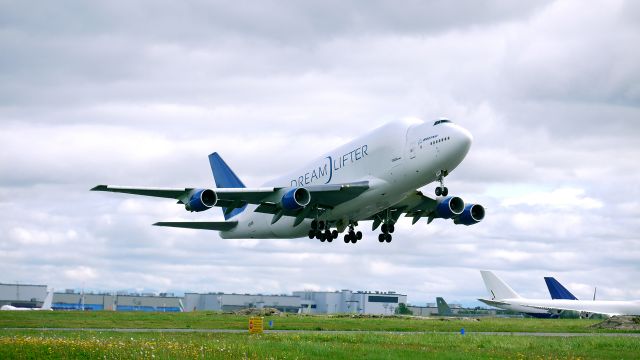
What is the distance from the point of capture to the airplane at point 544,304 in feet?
328

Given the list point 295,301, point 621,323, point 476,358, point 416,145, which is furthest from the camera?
point 295,301

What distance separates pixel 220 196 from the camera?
5200cm

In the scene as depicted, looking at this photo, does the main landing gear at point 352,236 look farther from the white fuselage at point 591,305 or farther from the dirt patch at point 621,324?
the white fuselage at point 591,305

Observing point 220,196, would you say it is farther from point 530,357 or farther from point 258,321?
point 530,357

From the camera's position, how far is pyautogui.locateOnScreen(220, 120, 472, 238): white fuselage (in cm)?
4578

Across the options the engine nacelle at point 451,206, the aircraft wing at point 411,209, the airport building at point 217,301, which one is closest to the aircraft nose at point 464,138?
the aircraft wing at point 411,209

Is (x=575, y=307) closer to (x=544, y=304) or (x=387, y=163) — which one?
(x=544, y=304)

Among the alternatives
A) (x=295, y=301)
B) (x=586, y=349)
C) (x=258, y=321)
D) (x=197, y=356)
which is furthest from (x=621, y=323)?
(x=295, y=301)

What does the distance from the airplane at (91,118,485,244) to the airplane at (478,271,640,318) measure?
52.0 m

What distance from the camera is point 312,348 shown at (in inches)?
1412

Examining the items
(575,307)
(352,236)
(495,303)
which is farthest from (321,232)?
(495,303)

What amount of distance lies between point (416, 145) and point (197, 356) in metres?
20.6

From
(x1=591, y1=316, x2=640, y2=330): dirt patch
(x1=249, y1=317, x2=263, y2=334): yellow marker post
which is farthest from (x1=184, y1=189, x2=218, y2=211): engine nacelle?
(x1=591, y1=316, x2=640, y2=330): dirt patch

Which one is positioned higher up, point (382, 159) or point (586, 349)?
point (382, 159)
